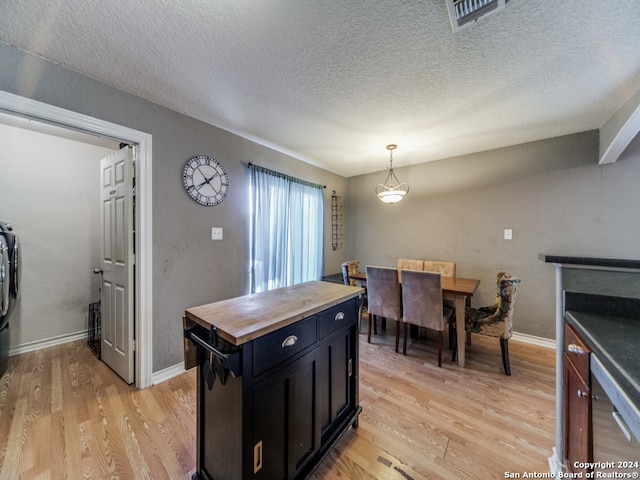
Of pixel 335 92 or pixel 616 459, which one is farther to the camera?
pixel 335 92

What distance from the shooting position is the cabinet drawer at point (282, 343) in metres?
0.95

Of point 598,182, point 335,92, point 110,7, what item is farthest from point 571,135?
point 110,7

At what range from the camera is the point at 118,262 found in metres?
2.16

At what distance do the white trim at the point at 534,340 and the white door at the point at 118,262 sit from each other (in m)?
4.19

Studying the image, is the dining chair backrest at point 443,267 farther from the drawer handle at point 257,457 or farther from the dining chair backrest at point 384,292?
the drawer handle at point 257,457

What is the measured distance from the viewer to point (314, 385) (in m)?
1.21

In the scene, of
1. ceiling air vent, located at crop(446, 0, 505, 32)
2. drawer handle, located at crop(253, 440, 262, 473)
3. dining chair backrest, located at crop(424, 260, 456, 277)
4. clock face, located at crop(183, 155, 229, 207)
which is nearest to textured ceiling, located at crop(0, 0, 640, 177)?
ceiling air vent, located at crop(446, 0, 505, 32)

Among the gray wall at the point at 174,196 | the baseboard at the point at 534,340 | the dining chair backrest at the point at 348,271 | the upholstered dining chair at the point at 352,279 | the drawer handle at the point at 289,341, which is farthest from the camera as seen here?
the dining chair backrest at the point at 348,271

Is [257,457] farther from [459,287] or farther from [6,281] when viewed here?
[6,281]

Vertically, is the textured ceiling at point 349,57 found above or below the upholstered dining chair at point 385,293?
above

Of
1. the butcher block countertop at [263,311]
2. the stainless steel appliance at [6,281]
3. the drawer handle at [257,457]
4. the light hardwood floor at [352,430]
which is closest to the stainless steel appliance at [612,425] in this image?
the light hardwood floor at [352,430]

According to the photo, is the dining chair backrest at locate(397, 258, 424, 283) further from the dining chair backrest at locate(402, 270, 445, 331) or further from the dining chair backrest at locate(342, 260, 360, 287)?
the dining chair backrest at locate(402, 270, 445, 331)

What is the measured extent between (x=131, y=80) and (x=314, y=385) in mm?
2439

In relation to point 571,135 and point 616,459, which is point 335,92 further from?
point 571,135
